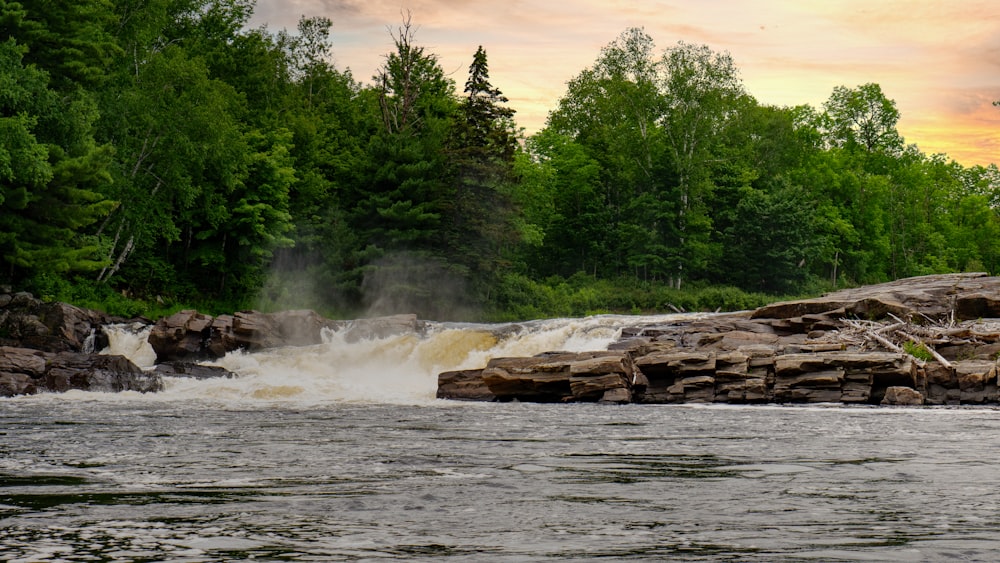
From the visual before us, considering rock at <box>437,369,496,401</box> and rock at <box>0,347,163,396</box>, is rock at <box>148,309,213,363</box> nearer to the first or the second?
rock at <box>0,347,163,396</box>

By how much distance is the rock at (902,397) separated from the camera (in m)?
23.5

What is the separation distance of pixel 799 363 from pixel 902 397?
A: 2495 mm

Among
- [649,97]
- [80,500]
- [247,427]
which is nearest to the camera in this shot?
[80,500]

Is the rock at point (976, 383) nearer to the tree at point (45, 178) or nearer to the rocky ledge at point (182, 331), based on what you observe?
the rocky ledge at point (182, 331)

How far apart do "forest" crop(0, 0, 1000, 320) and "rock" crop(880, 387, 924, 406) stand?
28802 mm

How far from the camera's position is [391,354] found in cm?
3506

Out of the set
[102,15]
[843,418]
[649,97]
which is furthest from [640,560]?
[649,97]

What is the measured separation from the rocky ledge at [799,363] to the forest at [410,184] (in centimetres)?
2069

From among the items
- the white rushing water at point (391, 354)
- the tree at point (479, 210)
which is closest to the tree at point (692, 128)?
the tree at point (479, 210)

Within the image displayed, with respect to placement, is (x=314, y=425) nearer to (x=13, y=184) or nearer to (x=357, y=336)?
(x=357, y=336)

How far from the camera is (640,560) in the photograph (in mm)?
7109

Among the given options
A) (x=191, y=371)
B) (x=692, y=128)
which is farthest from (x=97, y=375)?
(x=692, y=128)

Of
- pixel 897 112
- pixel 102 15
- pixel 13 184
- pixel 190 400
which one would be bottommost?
pixel 190 400

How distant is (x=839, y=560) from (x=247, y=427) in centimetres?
1384
